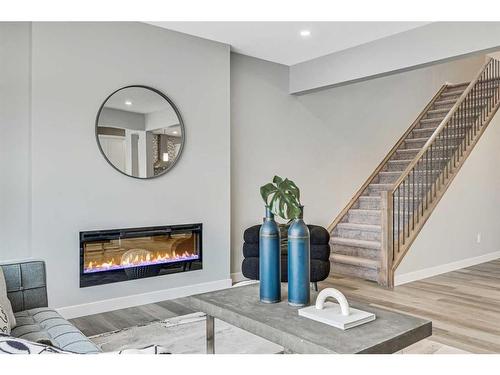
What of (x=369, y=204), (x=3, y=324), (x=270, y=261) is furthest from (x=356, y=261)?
(x=3, y=324)

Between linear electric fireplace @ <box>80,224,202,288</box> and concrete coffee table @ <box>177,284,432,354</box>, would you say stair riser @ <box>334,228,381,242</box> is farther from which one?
concrete coffee table @ <box>177,284,432,354</box>

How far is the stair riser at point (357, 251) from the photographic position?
16.8 ft

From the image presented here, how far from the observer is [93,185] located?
375 cm

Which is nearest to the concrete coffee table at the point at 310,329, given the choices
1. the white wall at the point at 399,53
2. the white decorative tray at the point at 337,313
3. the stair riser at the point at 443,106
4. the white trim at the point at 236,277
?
the white decorative tray at the point at 337,313

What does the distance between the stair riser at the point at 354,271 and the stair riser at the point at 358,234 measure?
0.55 metres

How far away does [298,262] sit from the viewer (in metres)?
2.13

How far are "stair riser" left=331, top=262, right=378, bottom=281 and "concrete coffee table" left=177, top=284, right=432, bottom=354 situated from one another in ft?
9.03

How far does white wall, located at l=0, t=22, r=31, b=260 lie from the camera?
11.0 feet

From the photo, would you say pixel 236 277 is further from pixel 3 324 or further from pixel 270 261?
pixel 3 324

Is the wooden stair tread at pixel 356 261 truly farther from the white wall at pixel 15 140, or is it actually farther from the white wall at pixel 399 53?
the white wall at pixel 15 140

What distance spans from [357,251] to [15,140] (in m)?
3.99
